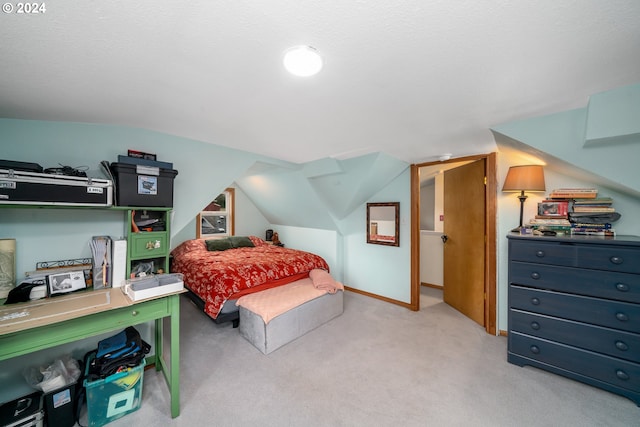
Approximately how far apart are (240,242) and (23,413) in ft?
10.4

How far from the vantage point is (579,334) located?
72.9 inches

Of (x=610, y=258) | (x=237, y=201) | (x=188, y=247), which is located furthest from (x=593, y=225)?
(x=237, y=201)

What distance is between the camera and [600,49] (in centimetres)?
108

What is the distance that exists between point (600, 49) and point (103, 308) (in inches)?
113

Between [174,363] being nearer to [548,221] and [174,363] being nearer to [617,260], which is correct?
[617,260]

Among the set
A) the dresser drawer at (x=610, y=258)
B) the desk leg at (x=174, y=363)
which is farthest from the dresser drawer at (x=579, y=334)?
the desk leg at (x=174, y=363)

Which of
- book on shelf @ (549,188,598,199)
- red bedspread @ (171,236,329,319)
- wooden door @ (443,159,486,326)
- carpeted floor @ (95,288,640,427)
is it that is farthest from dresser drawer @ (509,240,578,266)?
red bedspread @ (171,236,329,319)

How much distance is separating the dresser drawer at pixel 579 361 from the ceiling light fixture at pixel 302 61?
2.71m

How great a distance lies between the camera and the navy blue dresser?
→ 168 centimetres

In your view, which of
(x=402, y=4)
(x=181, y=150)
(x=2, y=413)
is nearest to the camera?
(x=402, y=4)

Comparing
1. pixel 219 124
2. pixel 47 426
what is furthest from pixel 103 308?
pixel 219 124

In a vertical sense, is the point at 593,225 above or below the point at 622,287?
above

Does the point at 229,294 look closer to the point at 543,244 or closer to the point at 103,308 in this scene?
the point at 103,308

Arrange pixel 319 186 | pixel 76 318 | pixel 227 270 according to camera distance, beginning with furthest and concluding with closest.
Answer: pixel 319 186 < pixel 227 270 < pixel 76 318
